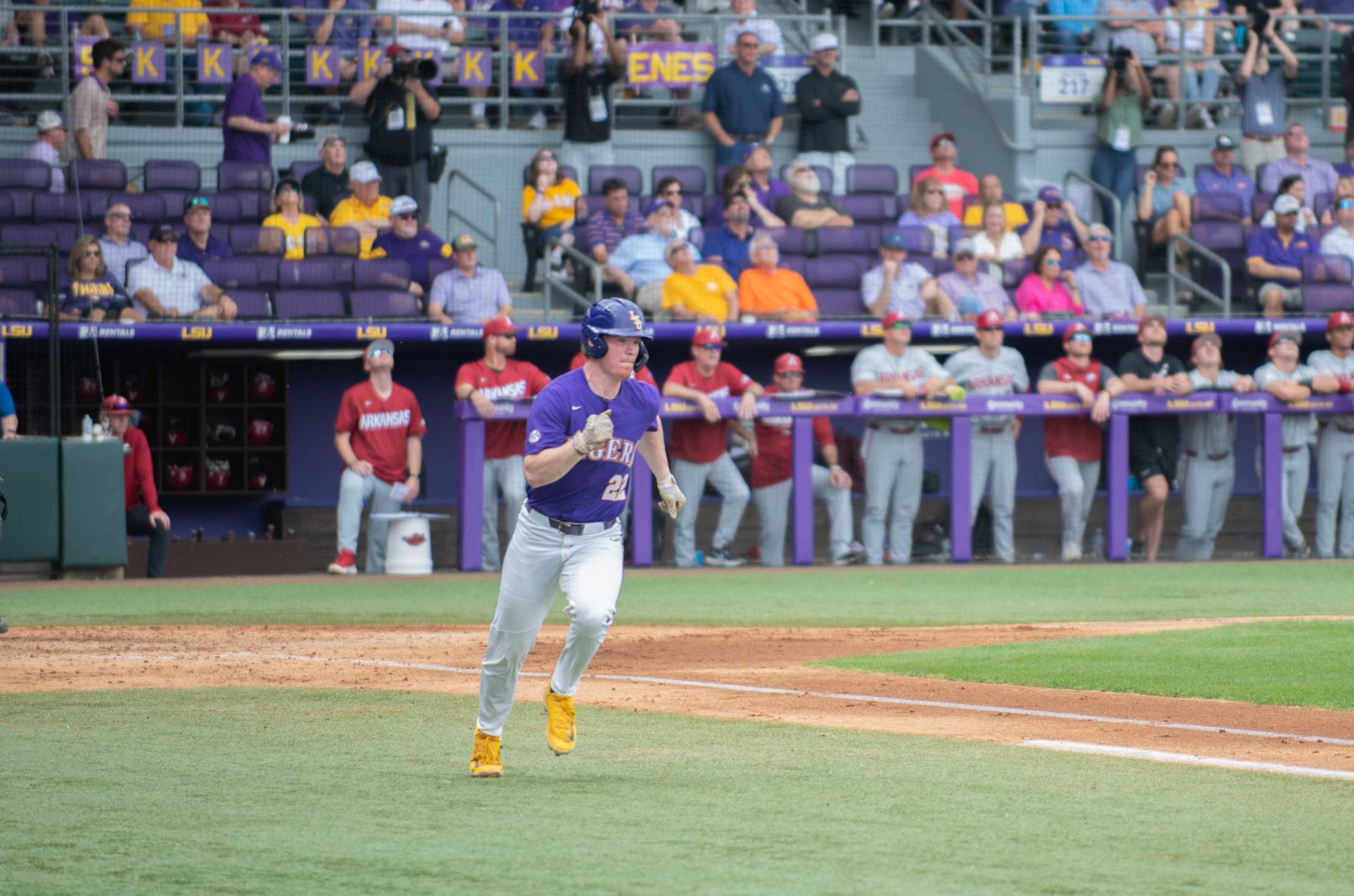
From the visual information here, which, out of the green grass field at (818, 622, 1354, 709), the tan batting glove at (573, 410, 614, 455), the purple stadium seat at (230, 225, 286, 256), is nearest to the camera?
the tan batting glove at (573, 410, 614, 455)

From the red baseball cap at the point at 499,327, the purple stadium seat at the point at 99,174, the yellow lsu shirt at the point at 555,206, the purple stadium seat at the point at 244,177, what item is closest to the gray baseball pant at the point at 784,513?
the red baseball cap at the point at 499,327

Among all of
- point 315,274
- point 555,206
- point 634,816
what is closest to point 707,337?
point 555,206

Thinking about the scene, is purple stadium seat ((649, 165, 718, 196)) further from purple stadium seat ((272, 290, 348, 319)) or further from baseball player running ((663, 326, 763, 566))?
purple stadium seat ((272, 290, 348, 319))

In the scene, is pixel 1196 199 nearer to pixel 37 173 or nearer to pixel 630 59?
pixel 630 59

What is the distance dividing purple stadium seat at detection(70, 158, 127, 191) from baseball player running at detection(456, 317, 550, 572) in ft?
14.0

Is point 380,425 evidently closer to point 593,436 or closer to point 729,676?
point 729,676

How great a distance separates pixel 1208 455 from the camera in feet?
54.3

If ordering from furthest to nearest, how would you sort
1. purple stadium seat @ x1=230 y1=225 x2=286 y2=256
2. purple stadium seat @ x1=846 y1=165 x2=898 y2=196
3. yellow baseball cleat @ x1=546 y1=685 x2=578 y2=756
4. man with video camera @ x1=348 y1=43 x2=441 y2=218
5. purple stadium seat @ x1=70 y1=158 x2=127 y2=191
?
purple stadium seat @ x1=846 y1=165 x2=898 y2=196 → man with video camera @ x1=348 y1=43 x2=441 y2=218 → purple stadium seat @ x1=70 y1=158 x2=127 y2=191 → purple stadium seat @ x1=230 y1=225 x2=286 y2=256 → yellow baseball cleat @ x1=546 y1=685 x2=578 y2=756

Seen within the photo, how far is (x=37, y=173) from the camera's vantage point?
17.0 meters

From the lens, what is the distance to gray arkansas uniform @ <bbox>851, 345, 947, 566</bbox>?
16047 mm

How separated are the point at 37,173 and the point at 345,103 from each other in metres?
3.63

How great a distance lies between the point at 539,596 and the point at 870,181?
13.7 m

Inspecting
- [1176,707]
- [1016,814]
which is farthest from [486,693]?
[1176,707]

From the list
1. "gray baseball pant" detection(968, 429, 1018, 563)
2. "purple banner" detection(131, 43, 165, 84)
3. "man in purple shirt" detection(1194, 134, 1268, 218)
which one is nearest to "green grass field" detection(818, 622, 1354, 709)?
"gray baseball pant" detection(968, 429, 1018, 563)
